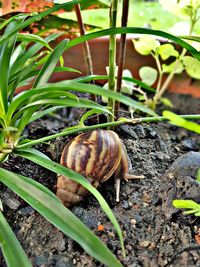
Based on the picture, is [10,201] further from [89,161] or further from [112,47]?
[112,47]

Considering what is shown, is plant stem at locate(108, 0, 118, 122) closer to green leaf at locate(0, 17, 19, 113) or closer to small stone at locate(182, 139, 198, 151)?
green leaf at locate(0, 17, 19, 113)

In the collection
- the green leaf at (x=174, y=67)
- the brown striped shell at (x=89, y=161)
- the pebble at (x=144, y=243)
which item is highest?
the green leaf at (x=174, y=67)

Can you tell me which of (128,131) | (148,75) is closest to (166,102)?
(148,75)

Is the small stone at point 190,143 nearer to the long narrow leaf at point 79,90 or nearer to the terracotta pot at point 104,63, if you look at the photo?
the terracotta pot at point 104,63

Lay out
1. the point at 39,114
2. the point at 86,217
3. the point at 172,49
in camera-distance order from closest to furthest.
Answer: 1. the point at 86,217
2. the point at 39,114
3. the point at 172,49

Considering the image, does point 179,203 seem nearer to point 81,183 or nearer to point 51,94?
point 81,183

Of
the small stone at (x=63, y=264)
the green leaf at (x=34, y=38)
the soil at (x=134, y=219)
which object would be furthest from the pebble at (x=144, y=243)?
the green leaf at (x=34, y=38)

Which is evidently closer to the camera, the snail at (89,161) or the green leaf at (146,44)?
the snail at (89,161)
